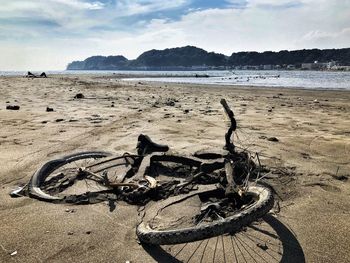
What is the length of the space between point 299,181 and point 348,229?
58.7 inches

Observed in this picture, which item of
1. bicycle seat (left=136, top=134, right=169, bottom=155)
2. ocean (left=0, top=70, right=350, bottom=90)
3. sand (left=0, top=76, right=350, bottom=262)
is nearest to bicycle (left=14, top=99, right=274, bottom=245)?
bicycle seat (left=136, top=134, right=169, bottom=155)

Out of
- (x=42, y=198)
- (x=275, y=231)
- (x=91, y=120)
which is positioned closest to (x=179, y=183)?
(x=275, y=231)

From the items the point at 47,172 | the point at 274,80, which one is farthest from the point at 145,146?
the point at 274,80

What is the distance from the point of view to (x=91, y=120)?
35.0 feet

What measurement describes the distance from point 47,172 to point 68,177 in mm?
377

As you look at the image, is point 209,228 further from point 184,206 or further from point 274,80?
point 274,80

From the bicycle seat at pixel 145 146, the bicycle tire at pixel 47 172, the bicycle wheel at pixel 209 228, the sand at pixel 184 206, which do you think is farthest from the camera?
the bicycle seat at pixel 145 146

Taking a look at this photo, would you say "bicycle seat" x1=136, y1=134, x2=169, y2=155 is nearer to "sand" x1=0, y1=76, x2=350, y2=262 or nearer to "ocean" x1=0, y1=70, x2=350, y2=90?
"sand" x1=0, y1=76, x2=350, y2=262

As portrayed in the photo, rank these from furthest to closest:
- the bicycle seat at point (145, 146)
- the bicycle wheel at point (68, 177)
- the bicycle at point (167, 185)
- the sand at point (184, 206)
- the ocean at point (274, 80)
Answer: the ocean at point (274, 80)
the bicycle seat at point (145, 146)
the bicycle wheel at point (68, 177)
the sand at point (184, 206)
the bicycle at point (167, 185)

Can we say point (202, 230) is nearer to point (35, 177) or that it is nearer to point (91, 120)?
point (35, 177)

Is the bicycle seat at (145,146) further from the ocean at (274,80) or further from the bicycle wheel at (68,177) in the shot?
the ocean at (274,80)

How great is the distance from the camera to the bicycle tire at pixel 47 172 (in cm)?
459

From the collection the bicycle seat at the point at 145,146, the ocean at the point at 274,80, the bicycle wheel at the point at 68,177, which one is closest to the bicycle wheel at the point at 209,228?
the bicycle wheel at the point at 68,177

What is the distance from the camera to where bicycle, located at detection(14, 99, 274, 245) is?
317cm
